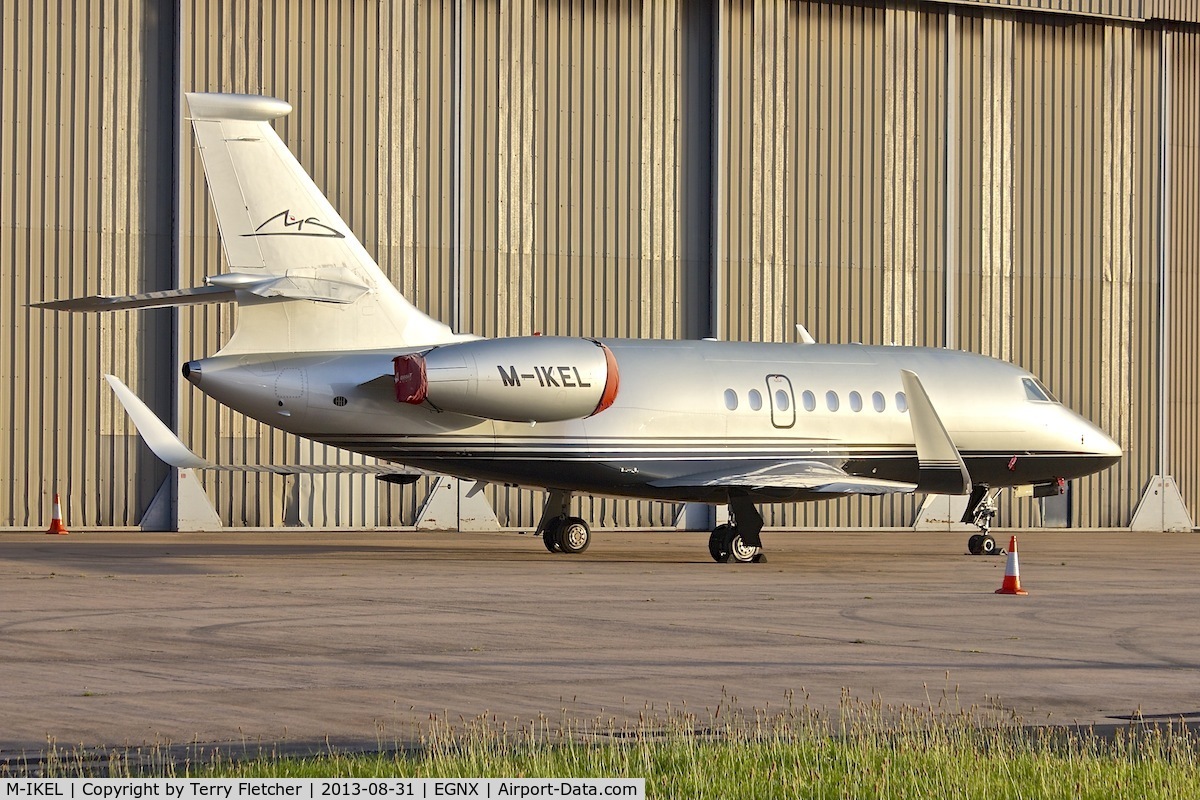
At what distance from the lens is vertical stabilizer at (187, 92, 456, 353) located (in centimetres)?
2297

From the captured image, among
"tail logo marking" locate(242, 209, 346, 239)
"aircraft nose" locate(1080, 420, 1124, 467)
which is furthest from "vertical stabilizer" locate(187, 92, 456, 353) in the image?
"aircraft nose" locate(1080, 420, 1124, 467)

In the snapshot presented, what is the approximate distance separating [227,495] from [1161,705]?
90.9 ft

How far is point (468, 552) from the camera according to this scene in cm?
2911

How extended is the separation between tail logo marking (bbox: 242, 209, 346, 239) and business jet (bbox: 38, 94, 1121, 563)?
1.2 inches

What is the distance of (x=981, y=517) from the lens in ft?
98.5

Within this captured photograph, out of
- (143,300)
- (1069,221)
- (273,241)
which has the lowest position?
(143,300)

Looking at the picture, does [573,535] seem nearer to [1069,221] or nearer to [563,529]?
[563,529]

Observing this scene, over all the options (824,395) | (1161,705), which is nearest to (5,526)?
(824,395)

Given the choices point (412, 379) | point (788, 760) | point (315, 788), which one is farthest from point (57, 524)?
point (315, 788)

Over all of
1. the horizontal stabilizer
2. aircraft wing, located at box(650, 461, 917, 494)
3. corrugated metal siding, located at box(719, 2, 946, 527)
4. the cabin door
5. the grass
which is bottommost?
the grass

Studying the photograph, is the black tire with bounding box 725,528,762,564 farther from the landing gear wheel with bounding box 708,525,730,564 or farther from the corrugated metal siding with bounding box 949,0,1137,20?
the corrugated metal siding with bounding box 949,0,1137,20

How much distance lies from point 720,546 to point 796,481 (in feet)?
5.18

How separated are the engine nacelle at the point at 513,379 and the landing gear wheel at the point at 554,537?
11.0 ft

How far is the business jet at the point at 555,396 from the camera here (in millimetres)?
23203
